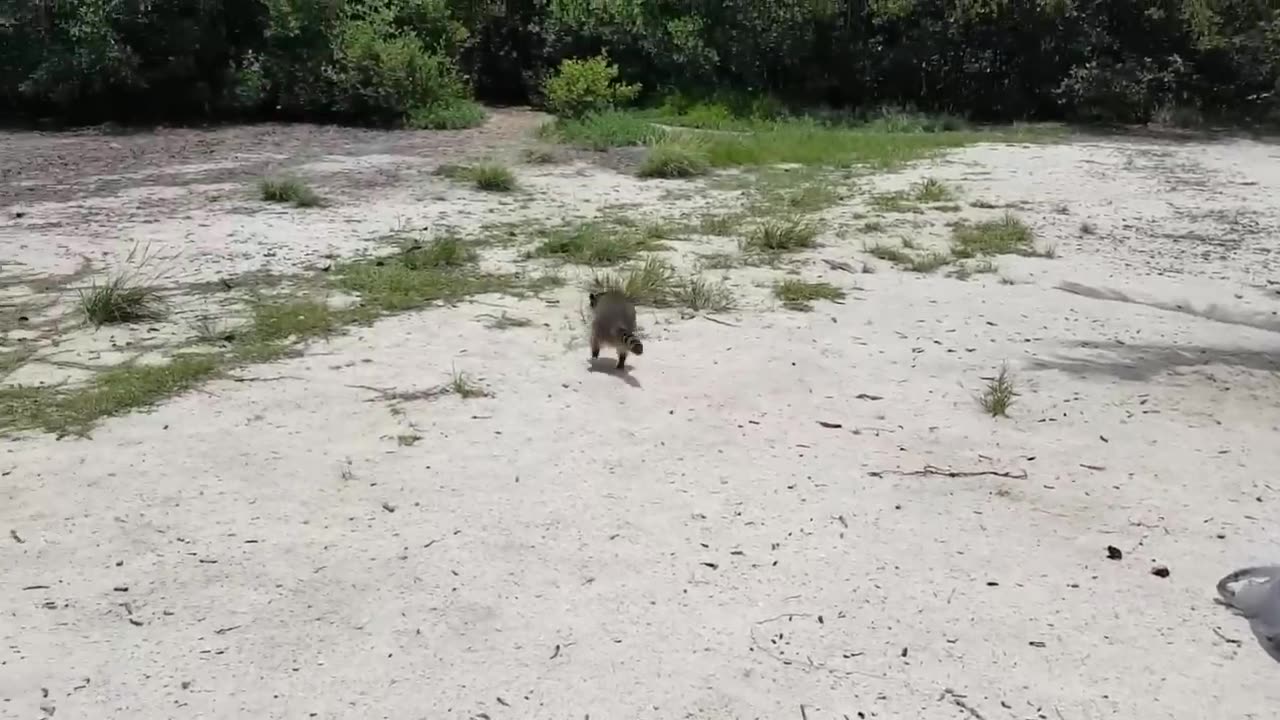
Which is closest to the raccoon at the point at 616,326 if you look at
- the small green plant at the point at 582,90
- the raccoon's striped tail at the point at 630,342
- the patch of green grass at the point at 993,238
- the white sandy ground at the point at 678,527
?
the raccoon's striped tail at the point at 630,342

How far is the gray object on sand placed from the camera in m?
3.22

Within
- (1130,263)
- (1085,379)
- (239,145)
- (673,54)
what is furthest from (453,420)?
(673,54)

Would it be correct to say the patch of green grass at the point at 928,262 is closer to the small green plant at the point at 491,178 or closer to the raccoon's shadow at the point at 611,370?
the raccoon's shadow at the point at 611,370

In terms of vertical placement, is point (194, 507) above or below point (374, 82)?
below

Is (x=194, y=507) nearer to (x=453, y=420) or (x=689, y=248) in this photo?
(x=453, y=420)

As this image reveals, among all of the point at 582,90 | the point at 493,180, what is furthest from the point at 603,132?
the point at 493,180

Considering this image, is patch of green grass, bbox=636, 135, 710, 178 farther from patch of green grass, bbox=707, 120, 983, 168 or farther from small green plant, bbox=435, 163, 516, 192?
small green plant, bbox=435, 163, 516, 192

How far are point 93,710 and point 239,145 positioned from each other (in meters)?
Answer: 10.7

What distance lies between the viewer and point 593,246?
289 inches

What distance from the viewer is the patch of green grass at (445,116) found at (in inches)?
569

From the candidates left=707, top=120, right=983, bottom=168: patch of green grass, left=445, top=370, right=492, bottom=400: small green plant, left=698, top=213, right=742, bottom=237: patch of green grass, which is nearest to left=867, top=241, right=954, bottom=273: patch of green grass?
left=698, top=213, right=742, bottom=237: patch of green grass

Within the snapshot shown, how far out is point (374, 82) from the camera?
575 inches

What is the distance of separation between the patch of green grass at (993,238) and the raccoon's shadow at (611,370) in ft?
10.3

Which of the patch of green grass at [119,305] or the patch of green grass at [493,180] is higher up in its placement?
the patch of green grass at [493,180]
